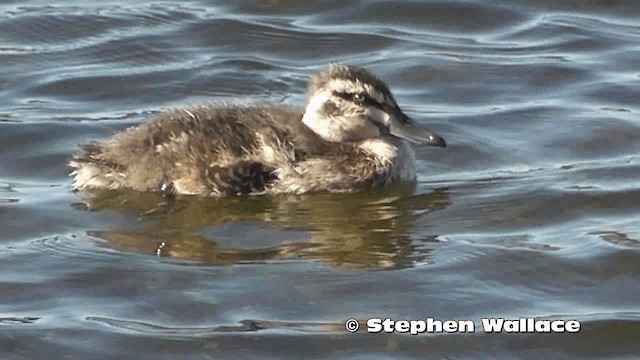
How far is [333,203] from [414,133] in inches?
22.2

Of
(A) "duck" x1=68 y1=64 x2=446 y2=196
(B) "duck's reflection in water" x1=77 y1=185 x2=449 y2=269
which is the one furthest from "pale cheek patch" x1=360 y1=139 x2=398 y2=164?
(B) "duck's reflection in water" x1=77 y1=185 x2=449 y2=269

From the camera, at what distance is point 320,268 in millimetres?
7922

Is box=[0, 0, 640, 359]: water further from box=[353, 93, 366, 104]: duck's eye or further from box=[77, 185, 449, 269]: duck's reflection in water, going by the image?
box=[353, 93, 366, 104]: duck's eye

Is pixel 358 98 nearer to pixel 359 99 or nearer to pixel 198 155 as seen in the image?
pixel 359 99

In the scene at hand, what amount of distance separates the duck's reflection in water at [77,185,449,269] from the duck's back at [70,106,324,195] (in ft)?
0.23

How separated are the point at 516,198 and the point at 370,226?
72cm

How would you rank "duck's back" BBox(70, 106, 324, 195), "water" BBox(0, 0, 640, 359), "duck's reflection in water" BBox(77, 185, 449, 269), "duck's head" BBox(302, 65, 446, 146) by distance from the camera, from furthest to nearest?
"duck's head" BBox(302, 65, 446, 146) < "duck's back" BBox(70, 106, 324, 195) < "duck's reflection in water" BBox(77, 185, 449, 269) < "water" BBox(0, 0, 640, 359)

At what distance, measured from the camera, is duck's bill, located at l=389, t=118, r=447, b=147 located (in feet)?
30.5

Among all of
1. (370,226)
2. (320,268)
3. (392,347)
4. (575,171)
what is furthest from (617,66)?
(392,347)

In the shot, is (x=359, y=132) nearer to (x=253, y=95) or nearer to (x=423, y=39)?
(x=253, y=95)

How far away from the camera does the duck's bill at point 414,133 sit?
366 inches

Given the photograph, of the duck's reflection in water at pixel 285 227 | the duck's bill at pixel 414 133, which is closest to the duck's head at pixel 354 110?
the duck's bill at pixel 414 133

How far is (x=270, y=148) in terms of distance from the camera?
902cm

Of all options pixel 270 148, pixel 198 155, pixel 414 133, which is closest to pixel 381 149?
pixel 414 133
